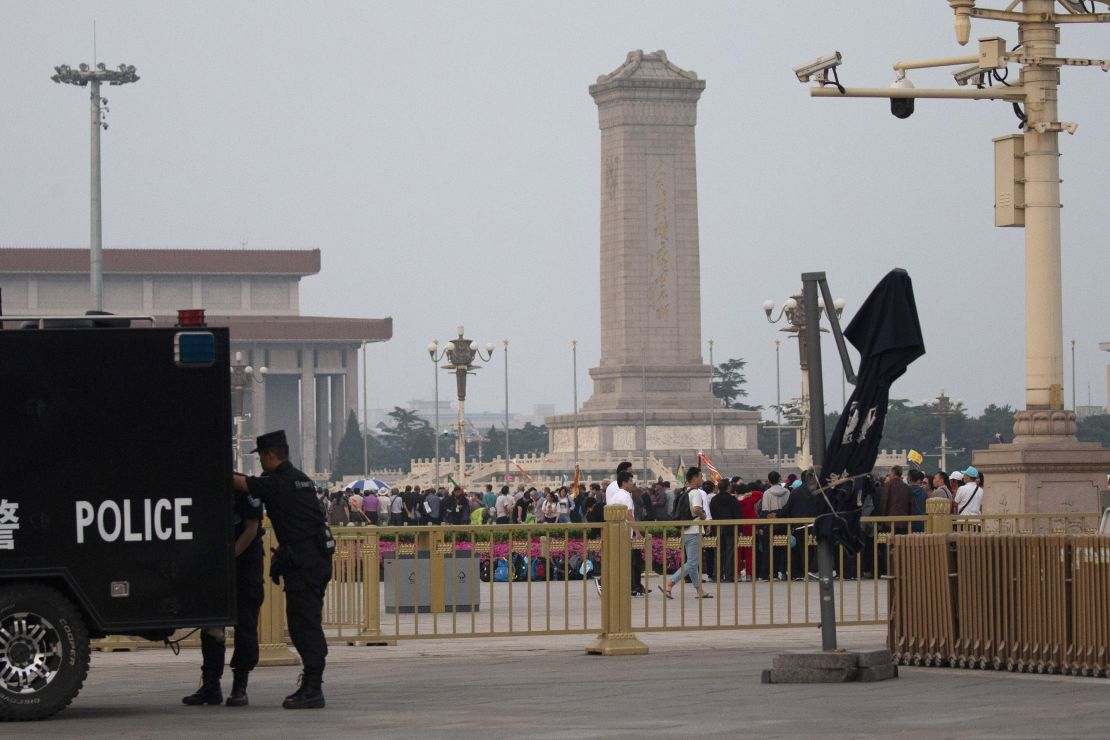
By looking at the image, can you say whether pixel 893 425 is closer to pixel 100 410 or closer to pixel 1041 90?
pixel 1041 90

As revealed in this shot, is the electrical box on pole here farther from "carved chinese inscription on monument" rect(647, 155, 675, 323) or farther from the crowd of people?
"carved chinese inscription on monument" rect(647, 155, 675, 323)

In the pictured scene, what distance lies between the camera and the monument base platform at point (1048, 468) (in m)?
20.4

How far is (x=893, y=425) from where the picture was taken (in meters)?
132

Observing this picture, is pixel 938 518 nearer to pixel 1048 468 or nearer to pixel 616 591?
pixel 616 591

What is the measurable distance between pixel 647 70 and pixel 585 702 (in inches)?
2561

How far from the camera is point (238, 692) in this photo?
37.8 feet

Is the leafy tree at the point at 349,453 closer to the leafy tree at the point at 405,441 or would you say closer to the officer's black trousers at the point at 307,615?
the leafy tree at the point at 405,441

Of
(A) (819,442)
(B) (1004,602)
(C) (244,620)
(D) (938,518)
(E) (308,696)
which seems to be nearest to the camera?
(E) (308,696)

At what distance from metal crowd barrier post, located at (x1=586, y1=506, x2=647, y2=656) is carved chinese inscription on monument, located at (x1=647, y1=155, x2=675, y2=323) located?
59.4m

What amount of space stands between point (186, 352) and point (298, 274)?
122943mm

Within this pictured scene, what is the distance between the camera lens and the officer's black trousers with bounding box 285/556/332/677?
11.3 meters

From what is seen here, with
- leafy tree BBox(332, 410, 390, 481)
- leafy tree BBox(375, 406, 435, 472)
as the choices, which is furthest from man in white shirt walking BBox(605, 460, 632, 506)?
leafy tree BBox(375, 406, 435, 472)

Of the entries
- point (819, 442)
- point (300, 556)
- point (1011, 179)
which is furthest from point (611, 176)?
point (300, 556)

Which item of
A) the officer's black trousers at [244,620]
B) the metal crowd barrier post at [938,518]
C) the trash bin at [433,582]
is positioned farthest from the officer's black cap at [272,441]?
the metal crowd barrier post at [938,518]
